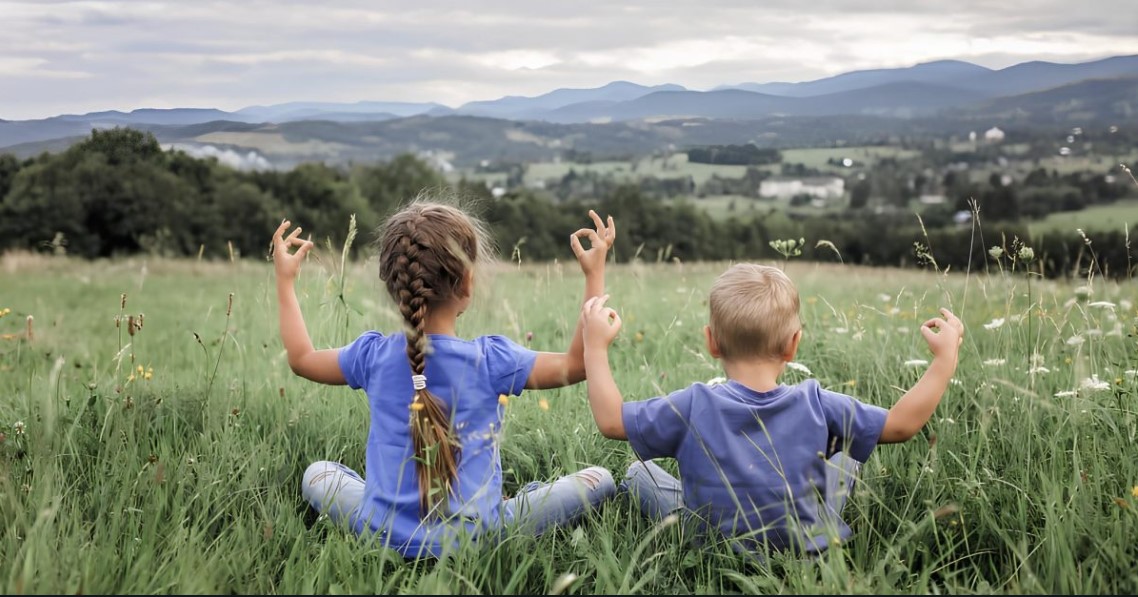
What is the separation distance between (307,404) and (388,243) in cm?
168

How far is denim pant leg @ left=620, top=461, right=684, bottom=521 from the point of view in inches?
113

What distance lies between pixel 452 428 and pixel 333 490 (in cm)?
74

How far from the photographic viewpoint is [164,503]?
2.74 m

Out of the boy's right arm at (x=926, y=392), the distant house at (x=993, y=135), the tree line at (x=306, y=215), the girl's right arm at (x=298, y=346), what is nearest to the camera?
the boy's right arm at (x=926, y=392)

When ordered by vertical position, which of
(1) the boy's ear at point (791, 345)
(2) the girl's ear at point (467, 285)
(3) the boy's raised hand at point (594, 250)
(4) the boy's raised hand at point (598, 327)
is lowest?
(1) the boy's ear at point (791, 345)

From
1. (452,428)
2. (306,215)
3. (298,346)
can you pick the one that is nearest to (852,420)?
(452,428)

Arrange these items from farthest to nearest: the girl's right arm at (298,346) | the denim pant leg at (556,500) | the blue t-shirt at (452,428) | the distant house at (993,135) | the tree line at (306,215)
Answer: the distant house at (993,135), the tree line at (306,215), the girl's right arm at (298,346), the denim pant leg at (556,500), the blue t-shirt at (452,428)

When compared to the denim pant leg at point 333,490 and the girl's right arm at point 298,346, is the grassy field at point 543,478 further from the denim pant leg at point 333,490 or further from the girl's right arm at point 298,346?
the girl's right arm at point 298,346

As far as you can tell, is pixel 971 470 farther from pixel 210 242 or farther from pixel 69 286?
pixel 210 242

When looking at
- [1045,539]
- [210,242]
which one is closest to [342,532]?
[1045,539]

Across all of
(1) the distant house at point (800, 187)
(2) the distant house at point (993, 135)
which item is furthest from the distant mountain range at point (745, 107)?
(1) the distant house at point (800, 187)

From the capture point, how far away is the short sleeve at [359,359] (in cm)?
275

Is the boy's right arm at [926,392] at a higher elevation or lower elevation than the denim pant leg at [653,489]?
higher

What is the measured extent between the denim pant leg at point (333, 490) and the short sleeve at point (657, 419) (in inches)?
37.5
